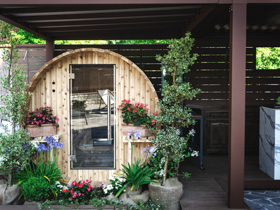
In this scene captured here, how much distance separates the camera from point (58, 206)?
4445 millimetres

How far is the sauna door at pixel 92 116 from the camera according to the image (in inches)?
222

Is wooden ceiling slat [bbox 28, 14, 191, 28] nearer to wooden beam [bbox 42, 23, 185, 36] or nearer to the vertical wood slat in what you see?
wooden beam [bbox 42, 23, 185, 36]

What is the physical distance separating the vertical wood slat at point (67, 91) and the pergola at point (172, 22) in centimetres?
81

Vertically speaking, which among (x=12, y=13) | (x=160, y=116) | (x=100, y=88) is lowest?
(x=160, y=116)

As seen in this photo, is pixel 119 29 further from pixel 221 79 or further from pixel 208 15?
pixel 221 79

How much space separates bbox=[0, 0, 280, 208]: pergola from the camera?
13.3ft

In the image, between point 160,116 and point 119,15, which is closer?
point 160,116

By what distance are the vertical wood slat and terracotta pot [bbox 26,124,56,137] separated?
0.21 meters

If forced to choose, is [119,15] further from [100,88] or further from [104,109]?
[104,109]

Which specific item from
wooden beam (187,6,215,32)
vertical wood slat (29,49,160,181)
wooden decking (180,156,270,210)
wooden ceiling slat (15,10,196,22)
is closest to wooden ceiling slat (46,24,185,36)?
wooden beam (187,6,215,32)

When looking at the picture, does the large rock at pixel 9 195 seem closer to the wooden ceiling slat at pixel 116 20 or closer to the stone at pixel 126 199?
the stone at pixel 126 199

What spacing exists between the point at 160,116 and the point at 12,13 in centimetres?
315

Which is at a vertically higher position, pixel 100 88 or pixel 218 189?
pixel 100 88

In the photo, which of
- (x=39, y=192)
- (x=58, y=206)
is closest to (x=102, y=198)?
(x=58, y=206)
